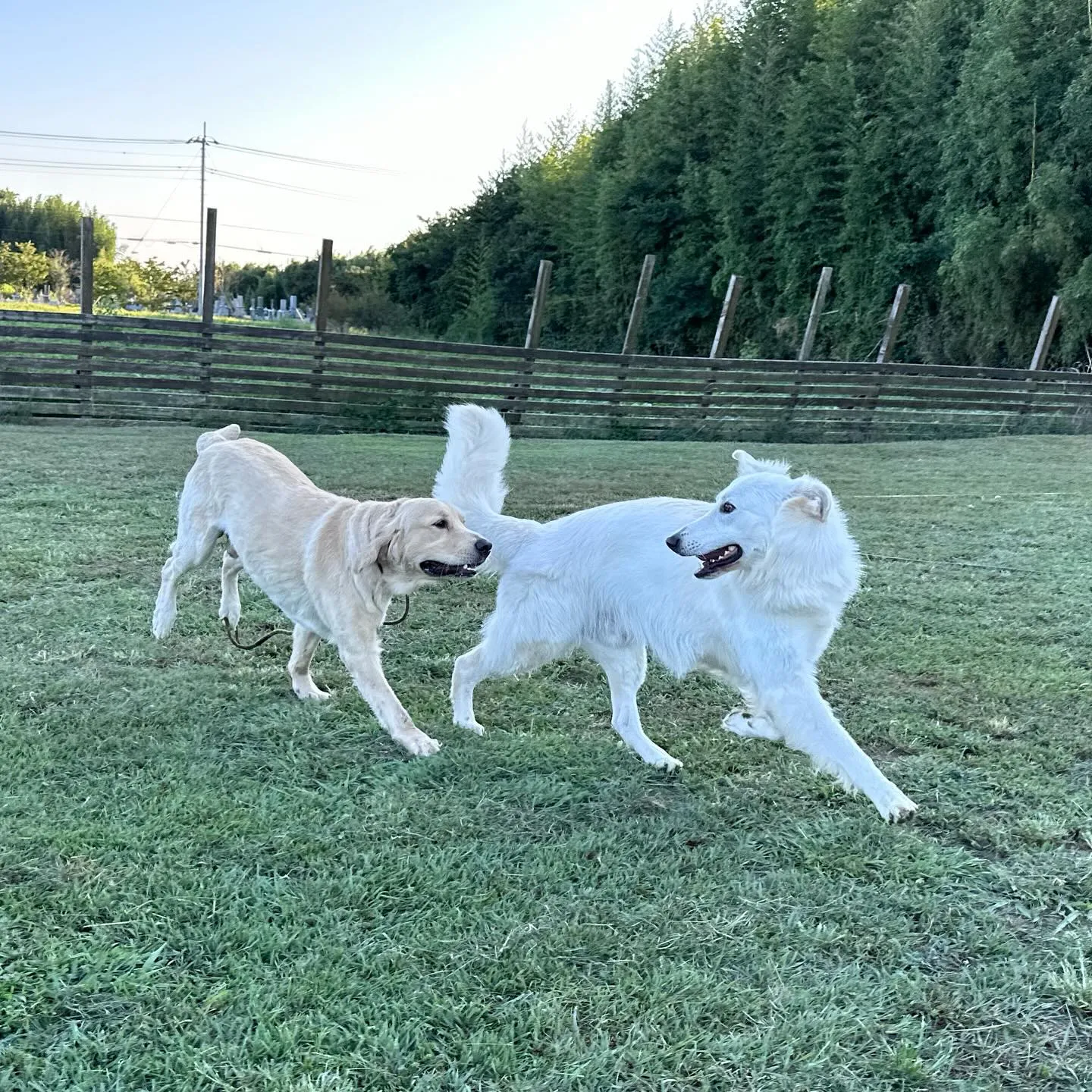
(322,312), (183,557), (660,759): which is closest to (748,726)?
(660,759)

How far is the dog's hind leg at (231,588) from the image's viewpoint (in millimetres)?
3766

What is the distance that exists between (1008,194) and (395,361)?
1520cm

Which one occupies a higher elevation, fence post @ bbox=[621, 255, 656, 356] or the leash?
fence post @ bbox=[621, 255, 656, 356]

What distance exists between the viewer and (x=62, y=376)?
36.5ft

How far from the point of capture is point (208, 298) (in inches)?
462

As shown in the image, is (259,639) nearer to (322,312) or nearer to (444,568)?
(444,568)

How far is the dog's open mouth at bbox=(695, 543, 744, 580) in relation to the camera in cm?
263

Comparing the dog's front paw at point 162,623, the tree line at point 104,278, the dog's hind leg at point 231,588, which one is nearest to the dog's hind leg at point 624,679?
the dog's hind leg at point 231,588

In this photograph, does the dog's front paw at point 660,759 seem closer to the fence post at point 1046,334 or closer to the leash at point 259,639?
the leash at point 259,639

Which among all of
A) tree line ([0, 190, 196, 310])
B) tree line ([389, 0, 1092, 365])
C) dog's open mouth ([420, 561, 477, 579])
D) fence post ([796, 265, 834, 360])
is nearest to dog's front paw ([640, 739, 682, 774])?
dog's open mouth ([420, 561, 477, 579])

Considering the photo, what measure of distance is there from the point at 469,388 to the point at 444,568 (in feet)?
34.3

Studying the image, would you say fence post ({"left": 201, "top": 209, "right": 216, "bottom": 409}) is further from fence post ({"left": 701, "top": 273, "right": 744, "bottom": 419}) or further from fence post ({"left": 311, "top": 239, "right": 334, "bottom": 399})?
fence post ({"left": 701, "top": 273, "right": 744, "bottom": 419})

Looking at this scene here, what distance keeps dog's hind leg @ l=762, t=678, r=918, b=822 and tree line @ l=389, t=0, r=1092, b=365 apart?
62.1ft

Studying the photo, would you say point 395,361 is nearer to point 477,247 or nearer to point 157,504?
point 157,504
